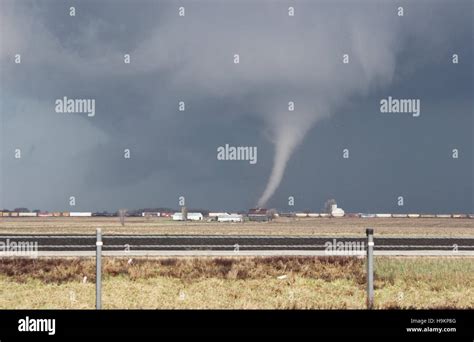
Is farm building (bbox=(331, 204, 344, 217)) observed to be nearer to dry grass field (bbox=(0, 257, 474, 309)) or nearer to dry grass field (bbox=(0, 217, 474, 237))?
dry grass field (bbox=(0, 217, 474, 237))

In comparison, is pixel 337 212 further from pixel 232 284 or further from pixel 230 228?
pixel 232 284

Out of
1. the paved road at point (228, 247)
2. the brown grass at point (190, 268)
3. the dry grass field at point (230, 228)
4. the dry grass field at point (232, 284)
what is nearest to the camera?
the dry grass field at point (232, 284)

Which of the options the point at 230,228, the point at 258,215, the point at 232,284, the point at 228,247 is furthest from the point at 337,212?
the point at 232,284

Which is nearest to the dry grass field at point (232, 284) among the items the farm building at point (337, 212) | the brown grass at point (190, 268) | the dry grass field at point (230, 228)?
the brown grass at point (190, 268)

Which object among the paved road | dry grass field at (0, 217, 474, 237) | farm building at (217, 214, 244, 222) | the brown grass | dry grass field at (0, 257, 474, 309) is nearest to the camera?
dry grass field at (0, 257, 474, 309)

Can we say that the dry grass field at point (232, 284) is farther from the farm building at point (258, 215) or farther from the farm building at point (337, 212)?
the farm building at point (337, 212)

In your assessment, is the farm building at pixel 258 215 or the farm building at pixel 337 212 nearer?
the farm building at pixel 258 215

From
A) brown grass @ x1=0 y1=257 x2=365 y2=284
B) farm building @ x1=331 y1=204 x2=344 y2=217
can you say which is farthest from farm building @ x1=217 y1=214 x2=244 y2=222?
brown grass @ x1=0 y1=257 x2=365 y2=284

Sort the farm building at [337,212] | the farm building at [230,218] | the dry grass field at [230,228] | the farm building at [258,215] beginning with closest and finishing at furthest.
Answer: the dry grass field at [230,228], the farm building at [230,218], the farm building at [258,215], the farm building at [337,212]
